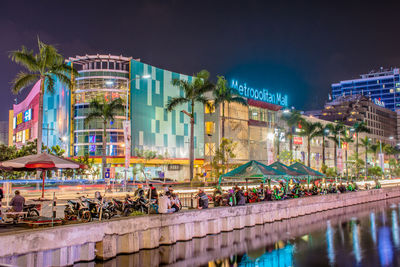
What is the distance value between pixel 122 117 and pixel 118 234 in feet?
185

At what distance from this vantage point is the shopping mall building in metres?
71.4

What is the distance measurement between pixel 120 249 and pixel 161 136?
193 feet

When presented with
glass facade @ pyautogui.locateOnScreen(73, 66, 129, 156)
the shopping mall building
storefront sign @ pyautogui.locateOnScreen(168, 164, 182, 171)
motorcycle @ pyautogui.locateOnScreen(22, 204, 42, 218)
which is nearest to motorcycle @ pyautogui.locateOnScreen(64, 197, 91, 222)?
motorcycle @ pyautogui.locateOnScreen(22, 204, 42, 218)

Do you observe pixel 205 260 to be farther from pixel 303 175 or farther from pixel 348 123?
pixel 348 123

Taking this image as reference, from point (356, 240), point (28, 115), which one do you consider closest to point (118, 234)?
point (356, 240)

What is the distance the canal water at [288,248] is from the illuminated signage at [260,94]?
167 ft

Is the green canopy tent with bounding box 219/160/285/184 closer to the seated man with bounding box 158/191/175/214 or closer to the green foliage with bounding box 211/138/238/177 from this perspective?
the seated man with bounding box 158/191/175/214

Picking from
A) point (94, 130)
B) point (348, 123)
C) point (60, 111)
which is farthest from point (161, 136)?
point (348, 123)

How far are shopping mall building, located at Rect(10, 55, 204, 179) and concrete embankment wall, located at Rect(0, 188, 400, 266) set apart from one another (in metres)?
44.6

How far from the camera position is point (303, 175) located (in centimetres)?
3622

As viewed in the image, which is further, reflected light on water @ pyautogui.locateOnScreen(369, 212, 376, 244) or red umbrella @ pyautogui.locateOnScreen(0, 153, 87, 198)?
reflected light on water @ pyautogui.locateOnScreen(369, 212, 376, 244)

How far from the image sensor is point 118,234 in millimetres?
17797

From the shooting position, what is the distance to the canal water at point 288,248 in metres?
19.1

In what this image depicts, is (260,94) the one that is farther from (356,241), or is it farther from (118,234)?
(118,234)
